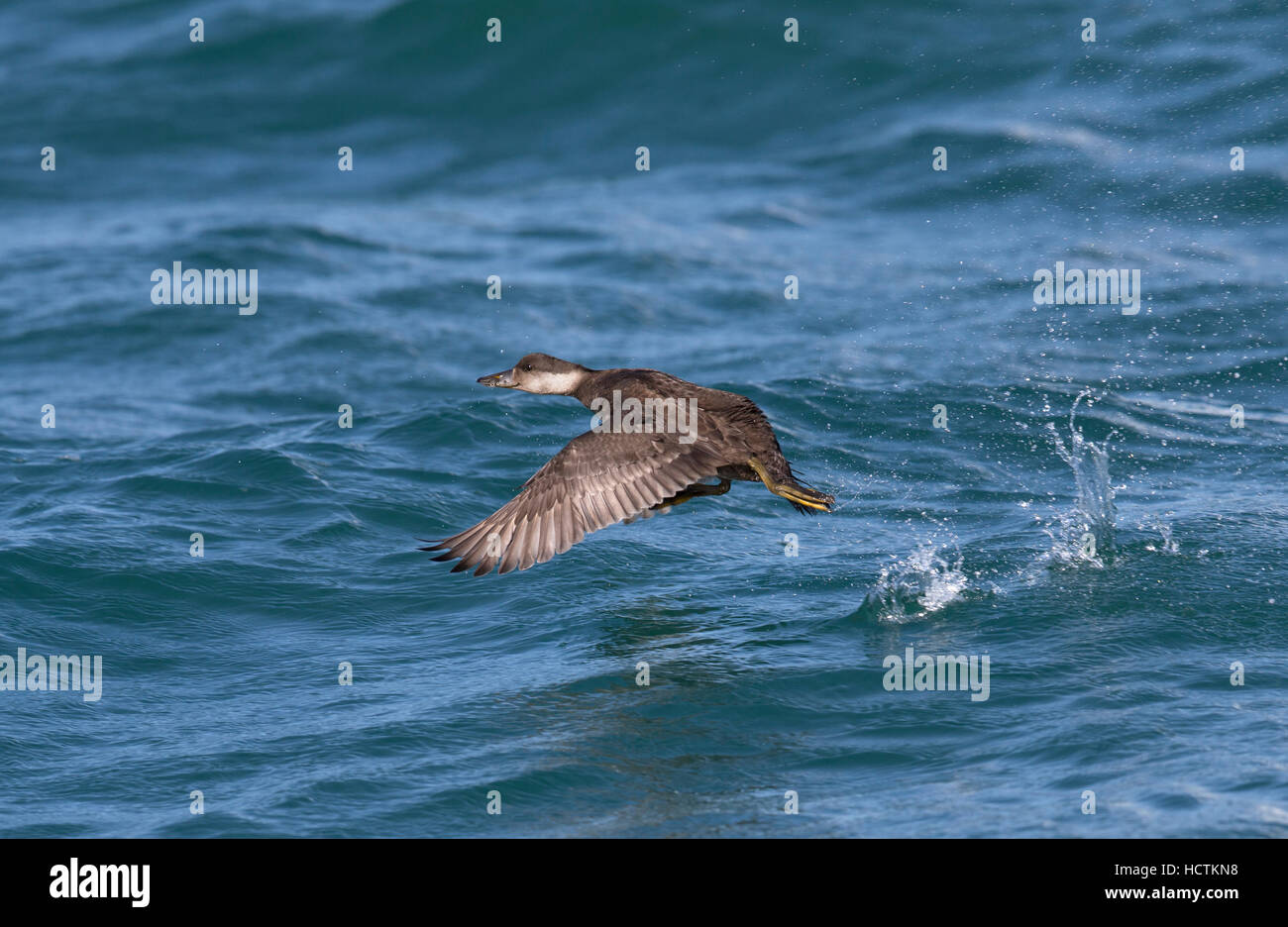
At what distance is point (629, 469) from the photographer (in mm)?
7664

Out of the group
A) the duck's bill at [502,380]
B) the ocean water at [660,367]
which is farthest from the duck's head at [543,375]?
the ocean water at [660,367]

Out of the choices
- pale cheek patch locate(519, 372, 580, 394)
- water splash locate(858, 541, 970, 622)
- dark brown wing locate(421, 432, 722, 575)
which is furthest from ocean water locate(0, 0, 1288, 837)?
pale cheek patch locate(519, 372, 580, 394)

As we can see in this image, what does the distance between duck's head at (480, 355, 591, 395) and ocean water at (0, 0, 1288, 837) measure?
1309mm

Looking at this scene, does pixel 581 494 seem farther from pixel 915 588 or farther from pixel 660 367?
pixel 660 367

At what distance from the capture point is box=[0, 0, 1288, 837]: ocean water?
6852 millimetres

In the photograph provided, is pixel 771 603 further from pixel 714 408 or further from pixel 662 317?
pixel 662 317

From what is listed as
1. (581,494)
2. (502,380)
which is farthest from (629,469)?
(502,380)

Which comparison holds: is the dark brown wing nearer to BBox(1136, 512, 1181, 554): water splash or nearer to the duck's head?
the duck's head

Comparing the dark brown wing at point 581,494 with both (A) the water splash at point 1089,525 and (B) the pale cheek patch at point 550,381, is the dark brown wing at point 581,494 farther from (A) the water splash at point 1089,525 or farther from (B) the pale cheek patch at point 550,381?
(A) the water splash at point 1089,525

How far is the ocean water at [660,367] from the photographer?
6852 millimetres

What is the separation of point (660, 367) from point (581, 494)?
5.72m

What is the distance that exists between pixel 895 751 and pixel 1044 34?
1357 cm

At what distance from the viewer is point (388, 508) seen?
35.4ft

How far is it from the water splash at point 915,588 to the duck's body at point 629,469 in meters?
0.75
